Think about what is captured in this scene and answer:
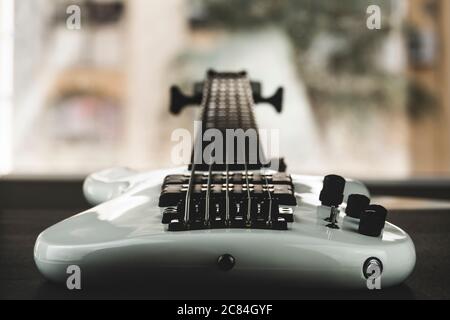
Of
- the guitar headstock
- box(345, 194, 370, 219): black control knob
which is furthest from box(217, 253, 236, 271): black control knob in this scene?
the guitar headstock

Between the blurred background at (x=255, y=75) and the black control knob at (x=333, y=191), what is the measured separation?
3.11m

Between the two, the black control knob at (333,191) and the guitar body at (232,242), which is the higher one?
the black control knob at (333,191)

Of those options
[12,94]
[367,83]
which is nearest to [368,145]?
[367,83]

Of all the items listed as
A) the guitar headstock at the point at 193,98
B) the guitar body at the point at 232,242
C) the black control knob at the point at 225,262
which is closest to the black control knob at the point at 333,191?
the guitar body at the point at 232,242

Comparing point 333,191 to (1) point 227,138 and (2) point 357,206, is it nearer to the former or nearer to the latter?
(2) point 357,206

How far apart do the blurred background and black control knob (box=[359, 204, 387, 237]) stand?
126 inches

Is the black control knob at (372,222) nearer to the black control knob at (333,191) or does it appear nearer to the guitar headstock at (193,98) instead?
the black control knob at (333,191)

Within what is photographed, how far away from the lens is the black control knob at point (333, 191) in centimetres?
51

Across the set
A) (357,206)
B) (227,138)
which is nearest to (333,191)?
(357,206)

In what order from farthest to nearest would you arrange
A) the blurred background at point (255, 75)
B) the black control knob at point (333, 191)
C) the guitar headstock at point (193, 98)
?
the blurred background at point (255, 75)
the guitar headstock at point (193, 98)
the black control knob at point (333, 191)

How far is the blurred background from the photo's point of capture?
365 centimetres

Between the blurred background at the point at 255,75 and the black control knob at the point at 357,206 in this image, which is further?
the blurred background at the point at 255,75

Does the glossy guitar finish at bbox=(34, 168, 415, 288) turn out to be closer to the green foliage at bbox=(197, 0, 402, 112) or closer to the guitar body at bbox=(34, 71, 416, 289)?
the guitar body at bbox=(34, 71, 416, 289)

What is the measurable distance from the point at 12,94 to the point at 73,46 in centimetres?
44
